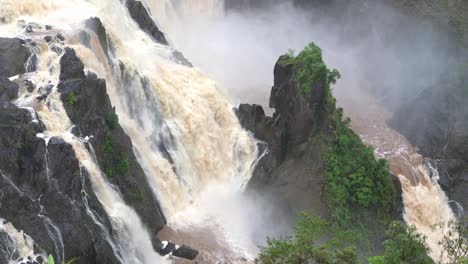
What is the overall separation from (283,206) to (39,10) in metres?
13.2

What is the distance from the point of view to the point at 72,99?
21.8m

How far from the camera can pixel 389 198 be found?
2698 centimetres

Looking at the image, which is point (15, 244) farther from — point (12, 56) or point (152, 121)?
point (152, 121)

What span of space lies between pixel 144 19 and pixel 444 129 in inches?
674

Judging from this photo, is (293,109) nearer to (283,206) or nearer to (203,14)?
(283,206)

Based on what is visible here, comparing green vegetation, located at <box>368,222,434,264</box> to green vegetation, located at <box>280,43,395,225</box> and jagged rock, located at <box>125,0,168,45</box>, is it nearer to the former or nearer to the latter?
green vegetation, located at <box>280,43,395,225</box>

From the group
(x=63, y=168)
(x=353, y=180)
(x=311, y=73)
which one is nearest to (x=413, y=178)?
(x=353, y=180)

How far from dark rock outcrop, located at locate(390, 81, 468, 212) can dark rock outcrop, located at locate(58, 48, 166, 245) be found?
618 inches

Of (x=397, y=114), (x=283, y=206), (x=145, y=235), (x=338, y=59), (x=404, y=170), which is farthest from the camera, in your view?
(x=338, y=59)

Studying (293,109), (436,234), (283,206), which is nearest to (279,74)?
(293,109)

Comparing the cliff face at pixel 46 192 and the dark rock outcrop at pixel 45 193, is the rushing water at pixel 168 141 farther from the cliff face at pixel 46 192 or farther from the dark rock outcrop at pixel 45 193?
the dark rock outcrop at pixel 45 193

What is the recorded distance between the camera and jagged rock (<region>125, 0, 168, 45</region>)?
104 feet

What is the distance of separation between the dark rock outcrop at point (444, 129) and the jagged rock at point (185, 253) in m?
14.5

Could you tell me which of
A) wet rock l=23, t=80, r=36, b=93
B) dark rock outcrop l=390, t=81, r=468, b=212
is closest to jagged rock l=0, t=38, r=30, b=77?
wet rock l=23, t=80, r=36, b=93
